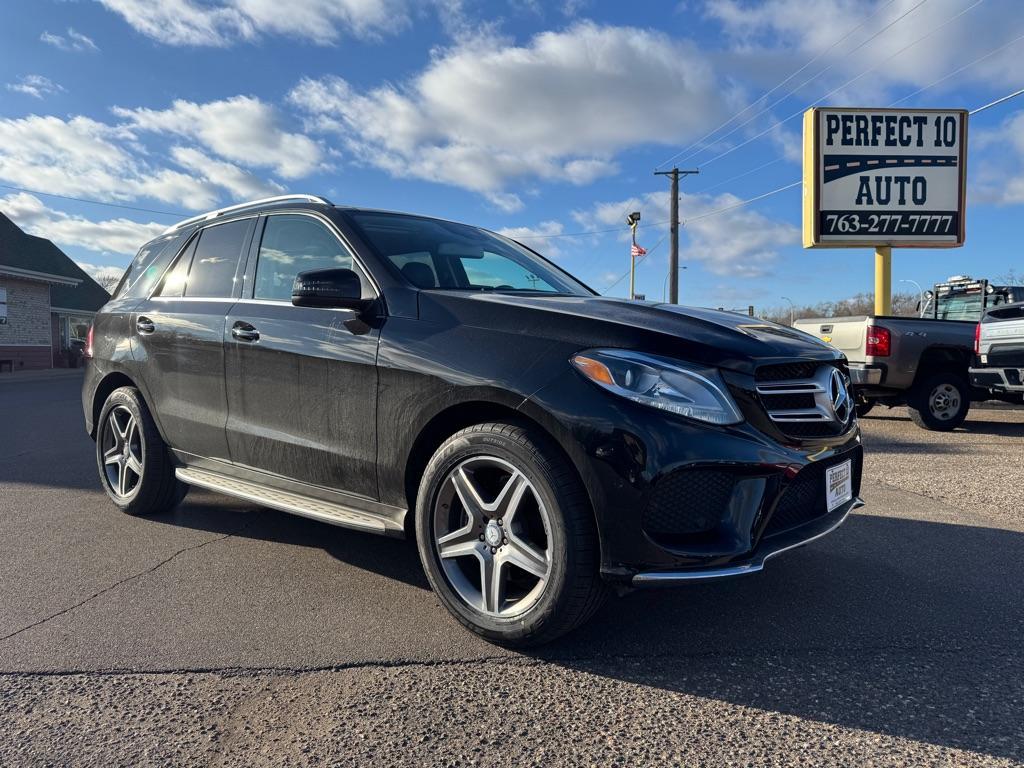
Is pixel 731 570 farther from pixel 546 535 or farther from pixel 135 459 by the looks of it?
pixel 135 459

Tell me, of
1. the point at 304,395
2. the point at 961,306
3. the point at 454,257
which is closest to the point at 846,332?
the point at 454,257

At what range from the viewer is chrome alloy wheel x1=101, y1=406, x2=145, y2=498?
462 cm

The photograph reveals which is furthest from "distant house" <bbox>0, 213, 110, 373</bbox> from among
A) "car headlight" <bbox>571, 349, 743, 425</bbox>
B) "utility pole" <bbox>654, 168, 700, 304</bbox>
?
"car headlight" <bbox>571, 349, 743, 425</bbox>

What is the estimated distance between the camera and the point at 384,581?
11.4ft

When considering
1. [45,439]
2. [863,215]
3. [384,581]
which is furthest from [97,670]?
[863,215]

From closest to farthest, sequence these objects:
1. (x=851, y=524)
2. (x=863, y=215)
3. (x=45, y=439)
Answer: (x=851, y=524) < (x=45, y=439) < (x=863, y=215)

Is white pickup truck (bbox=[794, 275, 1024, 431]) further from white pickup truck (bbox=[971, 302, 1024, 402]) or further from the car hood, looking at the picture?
the car hood

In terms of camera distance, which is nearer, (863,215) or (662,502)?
(662,502)

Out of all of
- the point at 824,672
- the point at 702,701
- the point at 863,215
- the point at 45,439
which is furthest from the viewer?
the point at 863,215

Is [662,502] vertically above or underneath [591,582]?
above

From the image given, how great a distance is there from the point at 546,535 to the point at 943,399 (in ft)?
28.5

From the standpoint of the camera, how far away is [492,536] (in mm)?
2762

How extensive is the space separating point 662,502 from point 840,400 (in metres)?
1.11

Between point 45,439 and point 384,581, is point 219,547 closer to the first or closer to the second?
point 384,581
